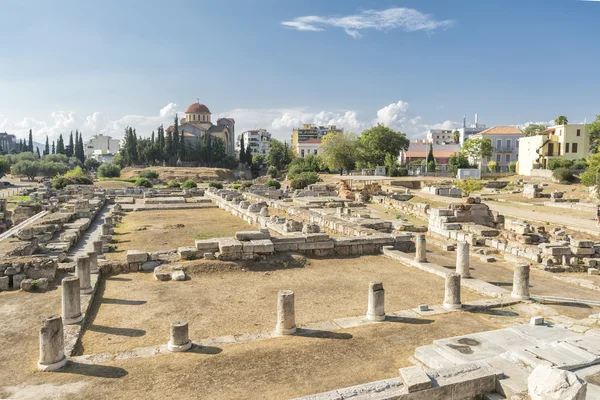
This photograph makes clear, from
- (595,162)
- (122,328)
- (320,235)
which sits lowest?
(122,328)

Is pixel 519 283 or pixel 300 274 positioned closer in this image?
pixel 519 283

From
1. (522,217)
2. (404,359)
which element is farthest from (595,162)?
(404,359)

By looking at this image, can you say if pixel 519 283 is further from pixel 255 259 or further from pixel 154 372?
pixel 154 372

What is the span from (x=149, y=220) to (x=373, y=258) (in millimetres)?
15245

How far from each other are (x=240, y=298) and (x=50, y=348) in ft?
13.9

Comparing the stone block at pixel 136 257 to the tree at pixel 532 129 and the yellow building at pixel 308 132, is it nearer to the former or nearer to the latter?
the tree at pixel 532 129

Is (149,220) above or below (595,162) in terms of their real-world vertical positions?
below

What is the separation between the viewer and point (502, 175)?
61062mm

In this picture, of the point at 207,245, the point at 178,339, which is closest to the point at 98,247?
the point at 207,245

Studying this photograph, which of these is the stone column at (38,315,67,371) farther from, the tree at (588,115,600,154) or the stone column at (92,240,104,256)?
the tree at (588,115,600,154)

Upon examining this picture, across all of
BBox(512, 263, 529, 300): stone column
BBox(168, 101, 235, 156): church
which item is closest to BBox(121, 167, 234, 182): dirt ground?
BBox(168, 101, 235, 156): church

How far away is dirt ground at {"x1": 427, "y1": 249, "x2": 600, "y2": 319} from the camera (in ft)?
31.1

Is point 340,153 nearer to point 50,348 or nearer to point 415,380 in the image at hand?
point 50,348

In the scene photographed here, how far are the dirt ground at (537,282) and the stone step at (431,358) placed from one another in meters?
4.33
